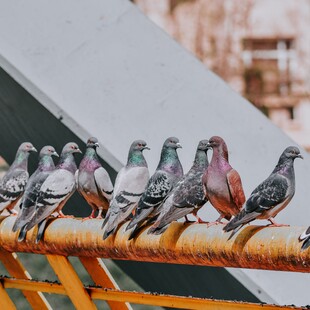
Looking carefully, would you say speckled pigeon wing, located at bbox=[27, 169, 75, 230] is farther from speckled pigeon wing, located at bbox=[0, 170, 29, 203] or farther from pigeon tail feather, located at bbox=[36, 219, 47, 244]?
speckled pigeon wing, located at bbox=[0, 170, 29, 203]

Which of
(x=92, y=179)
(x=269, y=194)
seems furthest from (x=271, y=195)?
(x=92, y=179)

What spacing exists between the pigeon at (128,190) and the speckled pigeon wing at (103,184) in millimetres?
313

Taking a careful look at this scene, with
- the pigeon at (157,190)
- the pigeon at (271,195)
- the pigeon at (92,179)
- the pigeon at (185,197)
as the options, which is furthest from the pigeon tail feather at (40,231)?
the pigeon at (271,195)

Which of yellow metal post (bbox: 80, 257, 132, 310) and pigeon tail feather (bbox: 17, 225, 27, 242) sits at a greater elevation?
pigeon tail feather (bbox: 17, 225, 27, 242)

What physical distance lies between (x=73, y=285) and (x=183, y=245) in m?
0.66

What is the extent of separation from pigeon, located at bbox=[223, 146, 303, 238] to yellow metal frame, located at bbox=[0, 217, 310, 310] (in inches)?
3.8

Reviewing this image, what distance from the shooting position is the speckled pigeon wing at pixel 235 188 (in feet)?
12.4

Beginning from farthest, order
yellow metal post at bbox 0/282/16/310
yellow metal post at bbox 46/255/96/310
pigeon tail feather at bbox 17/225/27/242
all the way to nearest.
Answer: yellow metal post at bbox 0/282/16/310 < pigeon tail feather at bbox 17/225/27/242 < yellow metal post at bbox 46/255/96/310

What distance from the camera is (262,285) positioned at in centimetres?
512

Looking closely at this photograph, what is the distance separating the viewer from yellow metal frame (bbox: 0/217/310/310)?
10.7 ft

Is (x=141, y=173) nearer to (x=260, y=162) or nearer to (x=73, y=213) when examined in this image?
(x=260, y=162)

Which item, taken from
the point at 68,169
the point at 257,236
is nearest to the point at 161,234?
the point at 257,236

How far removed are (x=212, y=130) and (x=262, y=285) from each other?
36.9 inches

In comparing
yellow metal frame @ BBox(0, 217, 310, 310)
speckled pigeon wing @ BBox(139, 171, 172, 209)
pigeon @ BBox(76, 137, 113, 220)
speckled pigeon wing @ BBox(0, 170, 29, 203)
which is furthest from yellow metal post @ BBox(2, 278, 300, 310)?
speckled pigeon wing @ BBox(0, 170, 29, 203)
